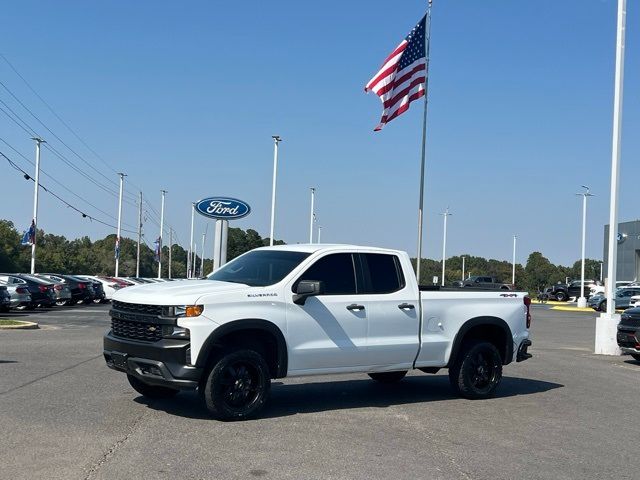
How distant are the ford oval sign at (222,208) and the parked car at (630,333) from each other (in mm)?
12797

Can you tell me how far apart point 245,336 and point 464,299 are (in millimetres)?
3401

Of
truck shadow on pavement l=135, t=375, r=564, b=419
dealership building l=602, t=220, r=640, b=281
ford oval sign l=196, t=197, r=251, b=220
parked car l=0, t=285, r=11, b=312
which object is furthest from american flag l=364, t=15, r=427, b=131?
dealership building l=602, t=220, r=640, b=281

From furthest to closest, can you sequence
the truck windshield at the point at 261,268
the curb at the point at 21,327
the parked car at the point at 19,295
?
1. the parked car at the point at 19,295
2. the curb at the point at 21,327
3. the truck windshield at the point at 261,268

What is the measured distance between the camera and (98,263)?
389ft

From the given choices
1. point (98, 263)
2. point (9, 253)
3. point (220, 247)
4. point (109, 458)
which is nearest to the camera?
point (109, 458)

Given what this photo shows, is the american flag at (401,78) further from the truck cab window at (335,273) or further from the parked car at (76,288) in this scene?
the parked car at (76,288)

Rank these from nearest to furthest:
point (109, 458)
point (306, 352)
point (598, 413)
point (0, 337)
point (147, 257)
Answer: point (109, 458) < point (306, 352) < point (598, 413) < point (0, 337) < point (147, 257)

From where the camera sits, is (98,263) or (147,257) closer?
(98,263)

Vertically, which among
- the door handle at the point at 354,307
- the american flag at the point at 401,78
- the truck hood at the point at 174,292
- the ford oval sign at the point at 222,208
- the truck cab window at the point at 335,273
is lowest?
the door handle at the point at 354,307

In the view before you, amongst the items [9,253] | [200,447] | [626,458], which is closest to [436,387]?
[626,458]

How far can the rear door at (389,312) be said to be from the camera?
31.0 ft

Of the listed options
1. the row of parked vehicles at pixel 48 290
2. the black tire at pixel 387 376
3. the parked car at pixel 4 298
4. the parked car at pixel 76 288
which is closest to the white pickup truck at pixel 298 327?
the black tire at pixel 387 376

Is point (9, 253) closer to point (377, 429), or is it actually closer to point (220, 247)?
point (220, 247)

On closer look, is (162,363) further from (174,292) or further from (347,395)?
(347,395)
